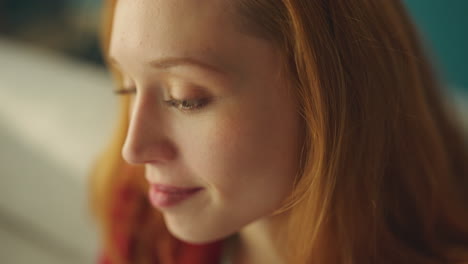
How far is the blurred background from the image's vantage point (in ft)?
3.62

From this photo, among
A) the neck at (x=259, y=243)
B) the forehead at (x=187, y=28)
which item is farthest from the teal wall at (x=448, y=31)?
the forehead at (x=187, y=28)

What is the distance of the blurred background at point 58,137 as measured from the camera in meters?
1.10

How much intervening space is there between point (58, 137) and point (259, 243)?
60 cm

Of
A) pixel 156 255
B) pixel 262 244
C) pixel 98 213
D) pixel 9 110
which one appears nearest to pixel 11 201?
pixel 9 110

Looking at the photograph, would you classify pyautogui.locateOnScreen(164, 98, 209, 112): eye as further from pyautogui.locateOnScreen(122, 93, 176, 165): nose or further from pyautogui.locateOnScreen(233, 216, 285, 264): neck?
pyautogui.locateOnScreen(233, 216, 285, 264): neck

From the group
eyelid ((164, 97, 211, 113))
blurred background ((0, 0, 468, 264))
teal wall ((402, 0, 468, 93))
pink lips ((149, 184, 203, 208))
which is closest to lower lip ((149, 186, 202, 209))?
pink lips ((149, 184, 203, 208))

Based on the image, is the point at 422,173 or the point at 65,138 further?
the point at 65,138

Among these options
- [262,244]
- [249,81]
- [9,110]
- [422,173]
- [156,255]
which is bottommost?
[9,110]

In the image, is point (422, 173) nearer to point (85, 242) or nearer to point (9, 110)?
point (85, 242)

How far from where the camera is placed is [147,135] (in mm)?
565

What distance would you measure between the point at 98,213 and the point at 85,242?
0.78 feet

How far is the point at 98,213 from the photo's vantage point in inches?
36.8

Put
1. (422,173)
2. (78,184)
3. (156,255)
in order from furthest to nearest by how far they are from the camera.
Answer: (78,184) < (156,255) < (422,173)

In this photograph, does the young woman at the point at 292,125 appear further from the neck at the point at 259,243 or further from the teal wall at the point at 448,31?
the teal wall at the point at 448,31
